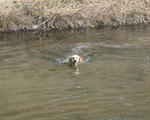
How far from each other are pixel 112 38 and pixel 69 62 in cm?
336

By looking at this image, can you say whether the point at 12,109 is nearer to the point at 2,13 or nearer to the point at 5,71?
the point at 5,71

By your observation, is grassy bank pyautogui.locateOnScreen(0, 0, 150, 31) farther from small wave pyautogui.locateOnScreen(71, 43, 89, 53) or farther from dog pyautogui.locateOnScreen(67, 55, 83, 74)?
dog pyautogui.locateOnScreen(67, 55, 83, 74)

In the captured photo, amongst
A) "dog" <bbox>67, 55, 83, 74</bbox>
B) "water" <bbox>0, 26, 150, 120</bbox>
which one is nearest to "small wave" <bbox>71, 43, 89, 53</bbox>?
"water" <bbox>0, 26, 150, 120</bbox>

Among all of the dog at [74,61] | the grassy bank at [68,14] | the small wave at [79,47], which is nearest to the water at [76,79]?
the small wave at [79,47]

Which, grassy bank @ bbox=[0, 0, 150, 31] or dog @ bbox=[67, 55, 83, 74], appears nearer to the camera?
dog @ bbox=[67, 55, 83, 74]

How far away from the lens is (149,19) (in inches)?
535

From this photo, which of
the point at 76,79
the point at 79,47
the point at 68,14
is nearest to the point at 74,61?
the point at 76,79

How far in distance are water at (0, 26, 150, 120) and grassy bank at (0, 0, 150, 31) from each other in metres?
1.76

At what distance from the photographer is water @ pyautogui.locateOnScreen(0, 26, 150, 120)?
4.49 meters

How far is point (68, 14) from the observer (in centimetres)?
1230

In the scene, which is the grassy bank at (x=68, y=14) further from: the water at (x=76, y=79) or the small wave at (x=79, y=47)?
the small wave at (x=79, y=47)

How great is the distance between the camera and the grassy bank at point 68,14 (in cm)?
1226

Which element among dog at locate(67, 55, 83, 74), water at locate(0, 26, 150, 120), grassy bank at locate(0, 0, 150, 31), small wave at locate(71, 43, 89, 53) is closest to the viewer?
water at locate(0, 26, 150, 120)

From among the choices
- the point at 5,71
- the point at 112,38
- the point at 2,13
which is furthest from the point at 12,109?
the point at 2,13
